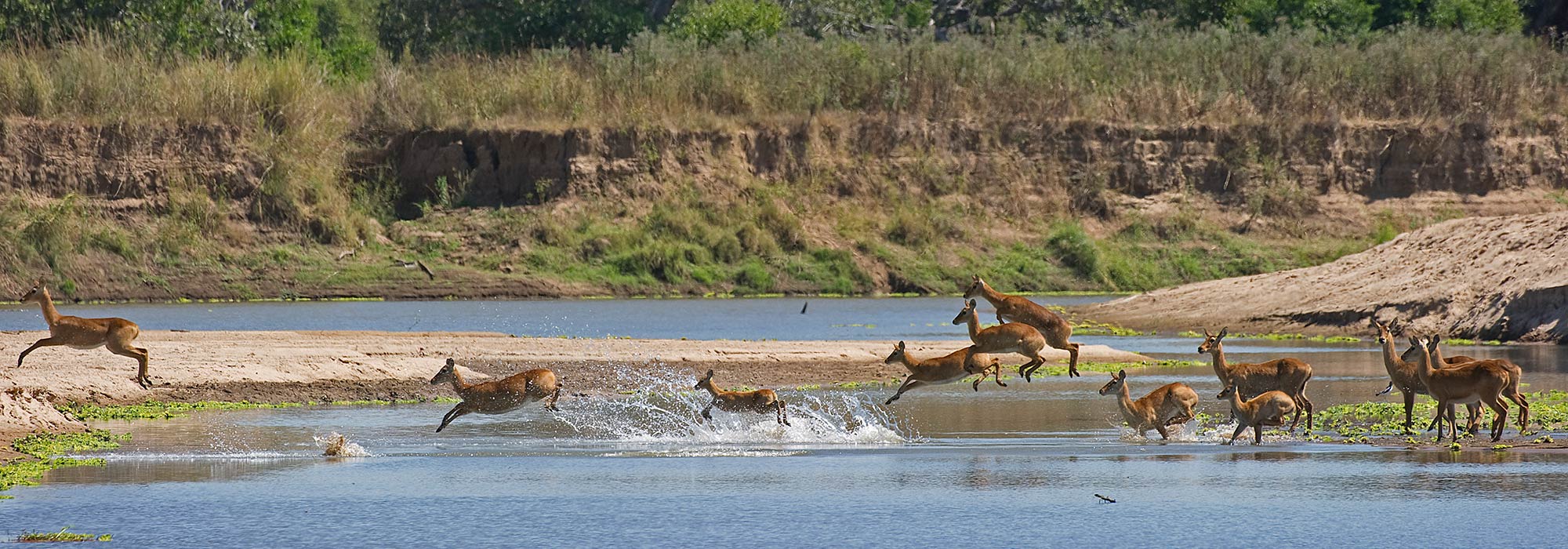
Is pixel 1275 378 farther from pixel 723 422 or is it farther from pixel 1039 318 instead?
pixel 723 422

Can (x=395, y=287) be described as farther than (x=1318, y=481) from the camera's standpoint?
Yes

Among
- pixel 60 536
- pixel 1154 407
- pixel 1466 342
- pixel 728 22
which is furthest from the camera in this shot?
pixel 728 22

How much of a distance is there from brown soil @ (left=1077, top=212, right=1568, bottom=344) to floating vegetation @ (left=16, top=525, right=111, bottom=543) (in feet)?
74.0

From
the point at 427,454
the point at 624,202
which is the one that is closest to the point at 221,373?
the point at 427,454

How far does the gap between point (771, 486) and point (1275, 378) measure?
213 inches

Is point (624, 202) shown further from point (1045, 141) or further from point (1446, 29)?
point (1446, 29)

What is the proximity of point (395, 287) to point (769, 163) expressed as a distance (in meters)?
11.4

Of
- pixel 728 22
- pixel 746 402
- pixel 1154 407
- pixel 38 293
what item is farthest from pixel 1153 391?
pixel 728 22

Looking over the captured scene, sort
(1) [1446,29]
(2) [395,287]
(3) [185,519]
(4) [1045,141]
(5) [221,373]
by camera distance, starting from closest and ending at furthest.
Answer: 1. (3) [185,519]
2. (5) [221,373]
3. (2) [395,287]
4. (4) [1045,141]
5. (1) [1446,29]

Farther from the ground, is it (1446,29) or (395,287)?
(1446,29)

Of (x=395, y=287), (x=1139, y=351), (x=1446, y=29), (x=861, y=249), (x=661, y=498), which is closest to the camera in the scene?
(x=661, y=498)

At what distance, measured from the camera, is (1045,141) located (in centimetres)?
5275

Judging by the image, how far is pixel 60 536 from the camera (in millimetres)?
11789

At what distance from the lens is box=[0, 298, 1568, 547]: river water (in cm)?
1227
